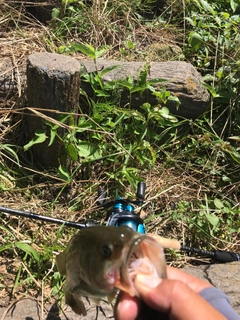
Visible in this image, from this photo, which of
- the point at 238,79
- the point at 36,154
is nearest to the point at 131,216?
the point at 36,154

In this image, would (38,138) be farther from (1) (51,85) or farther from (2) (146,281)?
(2) (146,281)

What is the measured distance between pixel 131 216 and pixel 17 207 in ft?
3.09

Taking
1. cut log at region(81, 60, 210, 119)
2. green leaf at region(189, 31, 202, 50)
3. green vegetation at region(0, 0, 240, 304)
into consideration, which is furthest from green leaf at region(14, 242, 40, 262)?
green leaf at region(189, 31, 202, 50)

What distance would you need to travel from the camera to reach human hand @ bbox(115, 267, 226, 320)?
1373mm

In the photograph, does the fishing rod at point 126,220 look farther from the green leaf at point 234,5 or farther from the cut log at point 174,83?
the green leaf at point 234,5

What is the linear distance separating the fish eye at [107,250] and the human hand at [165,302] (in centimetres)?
12

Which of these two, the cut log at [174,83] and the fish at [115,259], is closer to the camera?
the fish at [115,259]

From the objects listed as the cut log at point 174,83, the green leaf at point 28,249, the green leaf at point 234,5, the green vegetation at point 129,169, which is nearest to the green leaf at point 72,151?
the green vegetation at point 129,169

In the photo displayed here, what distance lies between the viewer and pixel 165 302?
4.63 ft

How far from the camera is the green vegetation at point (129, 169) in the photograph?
→ 2900 mm

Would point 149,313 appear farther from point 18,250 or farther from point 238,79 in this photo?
point 238,79

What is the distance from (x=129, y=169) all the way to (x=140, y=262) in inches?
67.6

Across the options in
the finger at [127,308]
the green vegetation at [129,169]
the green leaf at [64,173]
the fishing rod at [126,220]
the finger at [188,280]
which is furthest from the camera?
the green leaf at [64,173]

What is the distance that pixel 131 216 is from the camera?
7.86 ft
